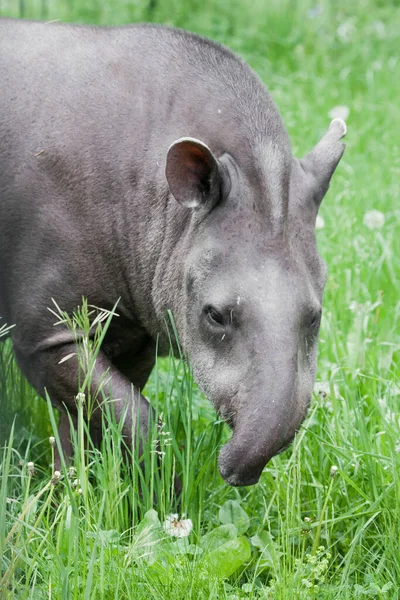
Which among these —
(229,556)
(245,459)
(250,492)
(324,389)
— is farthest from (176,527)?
(324,389)

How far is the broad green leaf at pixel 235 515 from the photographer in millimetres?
4199

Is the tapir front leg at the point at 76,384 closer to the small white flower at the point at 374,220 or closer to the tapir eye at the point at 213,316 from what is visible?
the tapir eye at the point at 213,316

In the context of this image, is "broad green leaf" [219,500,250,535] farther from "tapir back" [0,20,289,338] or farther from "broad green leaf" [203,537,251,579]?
"tapir back" [0,20,289,338]

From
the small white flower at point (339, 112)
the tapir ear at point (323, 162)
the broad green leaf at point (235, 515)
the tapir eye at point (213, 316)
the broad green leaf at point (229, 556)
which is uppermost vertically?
the tapir ear at point (323, 162)

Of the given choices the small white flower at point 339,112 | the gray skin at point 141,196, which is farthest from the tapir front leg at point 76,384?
the small white flower at point 339,112

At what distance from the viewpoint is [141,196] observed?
4.53 meters

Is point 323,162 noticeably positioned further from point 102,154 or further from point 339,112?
point 339,112

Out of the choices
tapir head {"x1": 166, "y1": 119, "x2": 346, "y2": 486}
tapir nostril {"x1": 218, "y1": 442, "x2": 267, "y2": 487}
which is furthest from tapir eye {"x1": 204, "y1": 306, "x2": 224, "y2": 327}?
tapir nostril {"x1": 218, "y1": 442, "x2": 267, "y2": 487}

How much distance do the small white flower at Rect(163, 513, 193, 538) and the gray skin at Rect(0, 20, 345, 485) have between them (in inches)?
17.4

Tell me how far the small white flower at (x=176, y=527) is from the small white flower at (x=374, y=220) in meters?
3.19

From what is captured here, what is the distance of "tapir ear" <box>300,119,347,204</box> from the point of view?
14.9ft

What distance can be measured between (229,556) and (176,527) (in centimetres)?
22

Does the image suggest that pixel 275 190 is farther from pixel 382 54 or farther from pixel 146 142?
pixel 382 54

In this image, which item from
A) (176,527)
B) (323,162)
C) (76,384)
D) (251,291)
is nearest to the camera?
(176,527)
